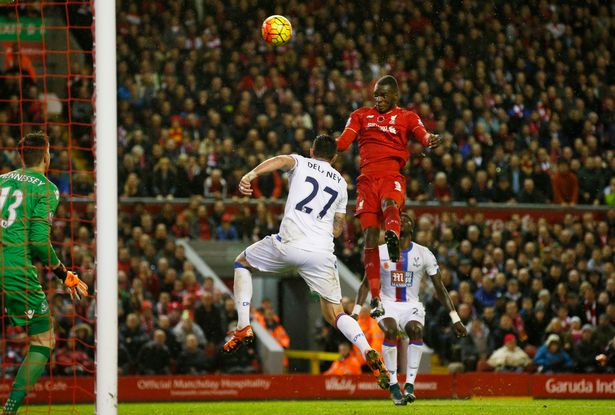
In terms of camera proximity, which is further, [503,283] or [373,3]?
[373,3]

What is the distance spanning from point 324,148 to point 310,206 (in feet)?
2.08

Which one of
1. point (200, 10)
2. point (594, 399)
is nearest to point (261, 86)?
point (200, 10)

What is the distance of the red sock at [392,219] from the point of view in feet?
37.3

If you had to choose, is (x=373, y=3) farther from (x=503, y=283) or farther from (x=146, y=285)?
(x=146, y=285)

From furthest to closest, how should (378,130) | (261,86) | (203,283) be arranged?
(261,86) → (203,283) → (378,130)

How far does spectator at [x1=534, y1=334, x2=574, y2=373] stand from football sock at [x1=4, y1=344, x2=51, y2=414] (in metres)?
10.8

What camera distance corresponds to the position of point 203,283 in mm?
18953

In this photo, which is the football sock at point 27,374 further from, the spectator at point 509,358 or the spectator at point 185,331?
the spectator at point 509,358

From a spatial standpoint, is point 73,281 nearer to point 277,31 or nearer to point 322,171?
point 322,171

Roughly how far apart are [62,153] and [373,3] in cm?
967

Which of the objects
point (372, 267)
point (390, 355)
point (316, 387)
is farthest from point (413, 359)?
point (316, 387)

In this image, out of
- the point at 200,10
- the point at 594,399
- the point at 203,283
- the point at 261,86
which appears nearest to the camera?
the point at 594,399

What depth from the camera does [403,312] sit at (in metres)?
12.7

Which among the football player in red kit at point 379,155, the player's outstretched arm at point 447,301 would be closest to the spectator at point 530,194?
the player's outstretched arm at point 447,301
